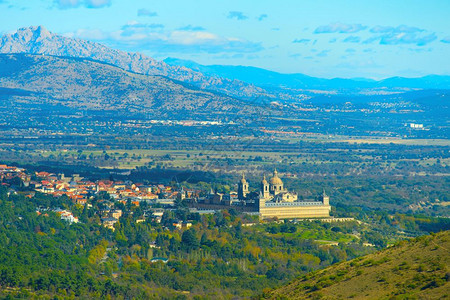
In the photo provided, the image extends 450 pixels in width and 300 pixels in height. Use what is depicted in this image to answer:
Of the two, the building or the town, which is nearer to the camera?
the town

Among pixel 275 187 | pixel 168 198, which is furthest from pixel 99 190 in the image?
pixel 275 187

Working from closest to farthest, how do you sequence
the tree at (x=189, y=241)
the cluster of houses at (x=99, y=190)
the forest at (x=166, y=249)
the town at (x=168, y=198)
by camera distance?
the forest at (x=166, y=249), the tree at (x=189, y=241), the cluster of houses at (x=99, y=190), the town at (x=168, y=198)

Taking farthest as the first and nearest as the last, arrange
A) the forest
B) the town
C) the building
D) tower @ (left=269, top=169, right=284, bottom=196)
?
tower @ (left=269, top=169, right=284, bottom=196) → the building → the town → the forest

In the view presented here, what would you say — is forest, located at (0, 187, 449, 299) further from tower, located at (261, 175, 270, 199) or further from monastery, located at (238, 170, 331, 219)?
tower, located at (261, 175, 270, 199)

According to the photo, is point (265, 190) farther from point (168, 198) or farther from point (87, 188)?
point (87, 188)

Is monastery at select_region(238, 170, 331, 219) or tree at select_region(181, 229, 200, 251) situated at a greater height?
monastery at select_region(238, 170, 331, 219)

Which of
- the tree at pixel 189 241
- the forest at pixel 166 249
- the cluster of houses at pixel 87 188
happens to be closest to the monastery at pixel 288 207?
the forest at pixel 166 249

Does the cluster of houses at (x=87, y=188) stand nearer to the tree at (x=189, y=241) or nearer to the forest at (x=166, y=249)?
the forest at (x=166, y=249)

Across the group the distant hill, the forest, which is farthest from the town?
the distant hill

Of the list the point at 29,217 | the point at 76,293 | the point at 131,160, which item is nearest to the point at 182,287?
the point at 76,293
